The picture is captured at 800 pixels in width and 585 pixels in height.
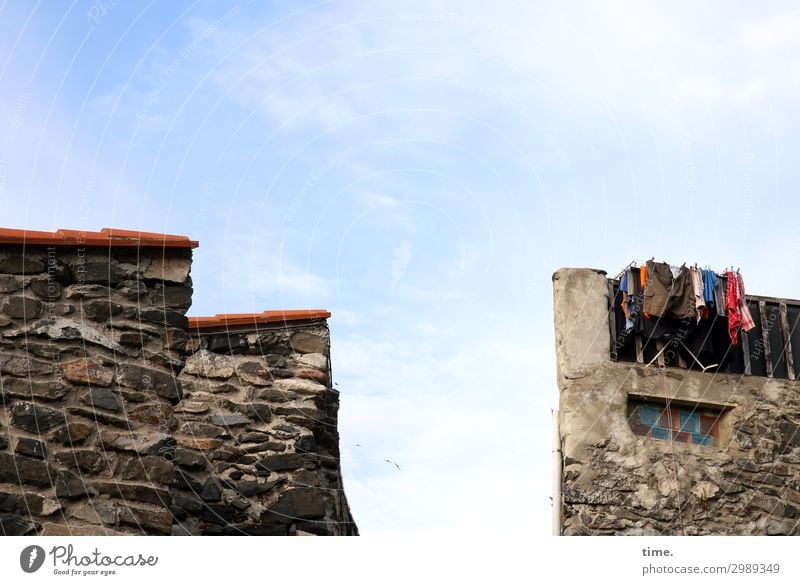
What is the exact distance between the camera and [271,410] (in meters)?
7.83

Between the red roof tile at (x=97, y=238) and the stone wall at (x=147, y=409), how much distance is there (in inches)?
1.9

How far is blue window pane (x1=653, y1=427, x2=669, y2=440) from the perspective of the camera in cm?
1364

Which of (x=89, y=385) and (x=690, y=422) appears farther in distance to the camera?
(x=690, y=422)

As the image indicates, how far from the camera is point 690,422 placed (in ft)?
45.5

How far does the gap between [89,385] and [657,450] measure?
29.5 ft

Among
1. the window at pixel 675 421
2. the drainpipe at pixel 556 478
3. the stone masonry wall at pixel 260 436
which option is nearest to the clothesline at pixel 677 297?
the window at pixel 675 421

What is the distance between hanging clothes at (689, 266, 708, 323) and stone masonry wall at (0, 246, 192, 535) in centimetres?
896

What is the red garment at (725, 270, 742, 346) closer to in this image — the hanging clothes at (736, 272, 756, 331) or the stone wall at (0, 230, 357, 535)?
the hanging clothes at (736, 272, 756, 331)

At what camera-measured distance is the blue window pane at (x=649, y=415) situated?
44.9 ft

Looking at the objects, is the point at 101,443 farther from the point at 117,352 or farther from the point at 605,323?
the point at 605,323

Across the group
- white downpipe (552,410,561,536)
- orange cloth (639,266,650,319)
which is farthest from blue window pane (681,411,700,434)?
white downpipe (552,410,561,536)

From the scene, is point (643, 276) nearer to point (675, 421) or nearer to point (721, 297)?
point (721, 297)

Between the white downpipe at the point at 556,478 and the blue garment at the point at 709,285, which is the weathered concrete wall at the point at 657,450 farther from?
the blue garment at the point at 709,285

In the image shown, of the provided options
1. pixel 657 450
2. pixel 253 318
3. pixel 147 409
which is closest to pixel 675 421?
pixel 657 450
